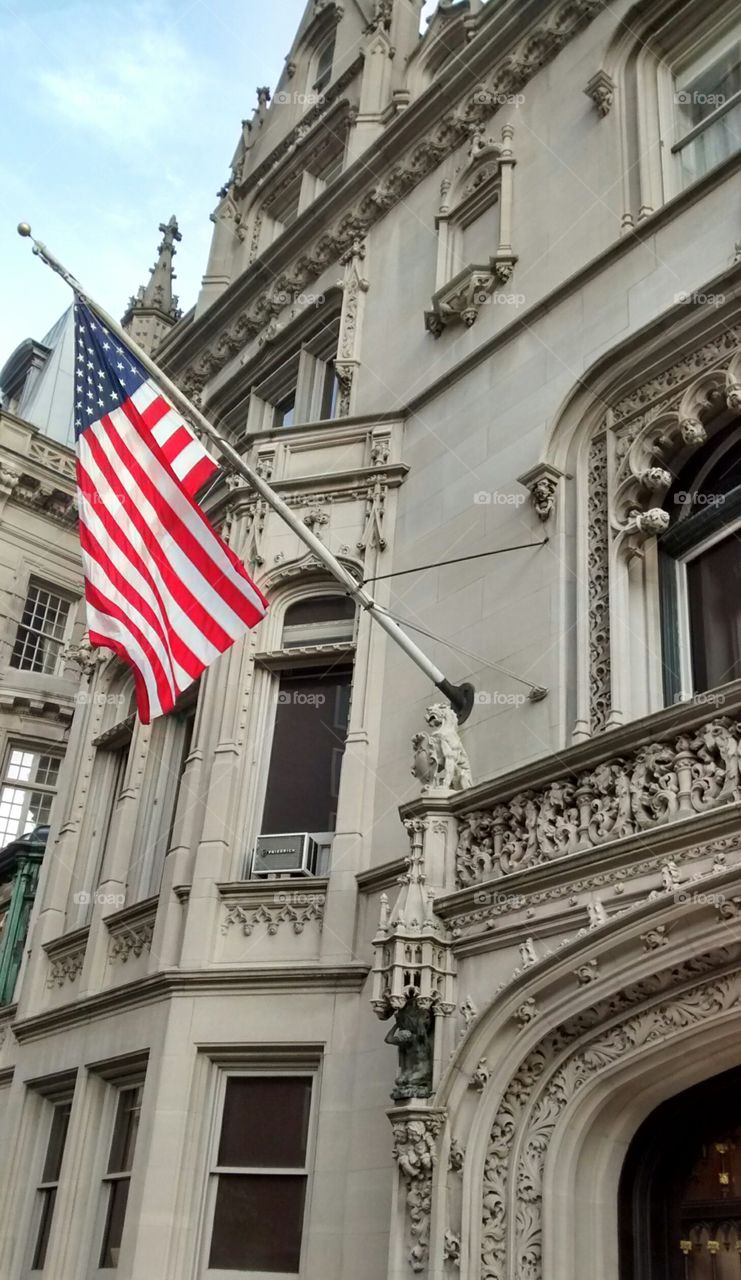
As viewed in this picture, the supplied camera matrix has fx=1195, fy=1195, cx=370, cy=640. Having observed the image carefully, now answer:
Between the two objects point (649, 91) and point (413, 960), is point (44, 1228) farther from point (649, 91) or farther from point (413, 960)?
point (649, 91)

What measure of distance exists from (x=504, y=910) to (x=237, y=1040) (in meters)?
3.94

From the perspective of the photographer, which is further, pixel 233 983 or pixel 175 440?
pixel 233 983

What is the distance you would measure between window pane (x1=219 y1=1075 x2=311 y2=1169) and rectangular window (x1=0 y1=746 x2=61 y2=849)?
13.2 metres

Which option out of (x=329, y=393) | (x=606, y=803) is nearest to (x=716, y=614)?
(x=606, y=803)

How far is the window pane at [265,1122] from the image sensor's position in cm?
1145

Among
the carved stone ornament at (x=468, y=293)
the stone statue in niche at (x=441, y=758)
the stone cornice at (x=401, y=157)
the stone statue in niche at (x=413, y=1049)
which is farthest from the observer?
the stone cornice at (x=401, y=157)

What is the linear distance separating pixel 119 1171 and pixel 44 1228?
1871mm

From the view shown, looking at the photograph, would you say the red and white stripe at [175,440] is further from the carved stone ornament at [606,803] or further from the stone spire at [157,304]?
the stone spire at [157,304]

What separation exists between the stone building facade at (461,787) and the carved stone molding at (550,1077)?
1.0 inches

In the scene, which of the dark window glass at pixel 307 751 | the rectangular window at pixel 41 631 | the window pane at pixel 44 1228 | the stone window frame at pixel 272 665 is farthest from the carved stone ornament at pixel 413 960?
the rectangular window at pixel 41 631

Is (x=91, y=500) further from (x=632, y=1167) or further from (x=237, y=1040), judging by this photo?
(x=632, y=1167)

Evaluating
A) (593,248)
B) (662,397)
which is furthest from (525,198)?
(662,397)

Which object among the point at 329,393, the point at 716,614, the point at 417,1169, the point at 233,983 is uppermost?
the point at 329,393

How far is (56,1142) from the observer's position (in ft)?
48.7
